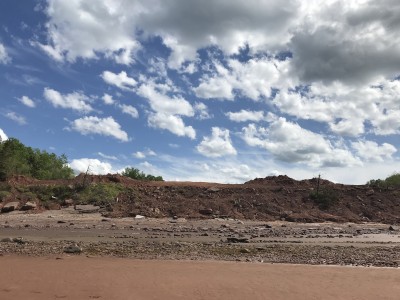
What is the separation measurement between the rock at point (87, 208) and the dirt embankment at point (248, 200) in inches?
38.6

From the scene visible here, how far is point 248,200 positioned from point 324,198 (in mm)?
8199

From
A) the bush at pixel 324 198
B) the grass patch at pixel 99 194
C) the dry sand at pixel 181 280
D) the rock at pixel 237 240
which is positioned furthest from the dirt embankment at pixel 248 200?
the dry sand at pixel 181 280

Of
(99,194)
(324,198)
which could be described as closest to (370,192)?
(324,198)

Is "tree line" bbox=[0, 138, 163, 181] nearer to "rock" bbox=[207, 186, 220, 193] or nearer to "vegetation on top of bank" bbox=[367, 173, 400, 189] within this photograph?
"rock" bbox=[207, 186, 220, 193]

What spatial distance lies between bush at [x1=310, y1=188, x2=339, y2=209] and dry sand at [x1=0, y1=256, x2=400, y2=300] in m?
28.9

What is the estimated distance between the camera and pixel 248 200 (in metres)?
40.3

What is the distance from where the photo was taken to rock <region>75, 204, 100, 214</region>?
108 ft

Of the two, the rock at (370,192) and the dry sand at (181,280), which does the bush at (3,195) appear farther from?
the rock at (370,192)

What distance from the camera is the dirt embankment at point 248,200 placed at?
3622cm

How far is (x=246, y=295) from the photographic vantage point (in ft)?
32.2

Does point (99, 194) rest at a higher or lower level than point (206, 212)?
higher

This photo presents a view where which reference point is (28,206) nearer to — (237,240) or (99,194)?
(99,194)

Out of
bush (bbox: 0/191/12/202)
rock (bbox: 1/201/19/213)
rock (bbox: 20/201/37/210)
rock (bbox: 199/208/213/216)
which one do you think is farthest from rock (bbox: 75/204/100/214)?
rock (bbox: 199/208/213/216)

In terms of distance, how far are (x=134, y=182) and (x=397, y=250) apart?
2854 cm
